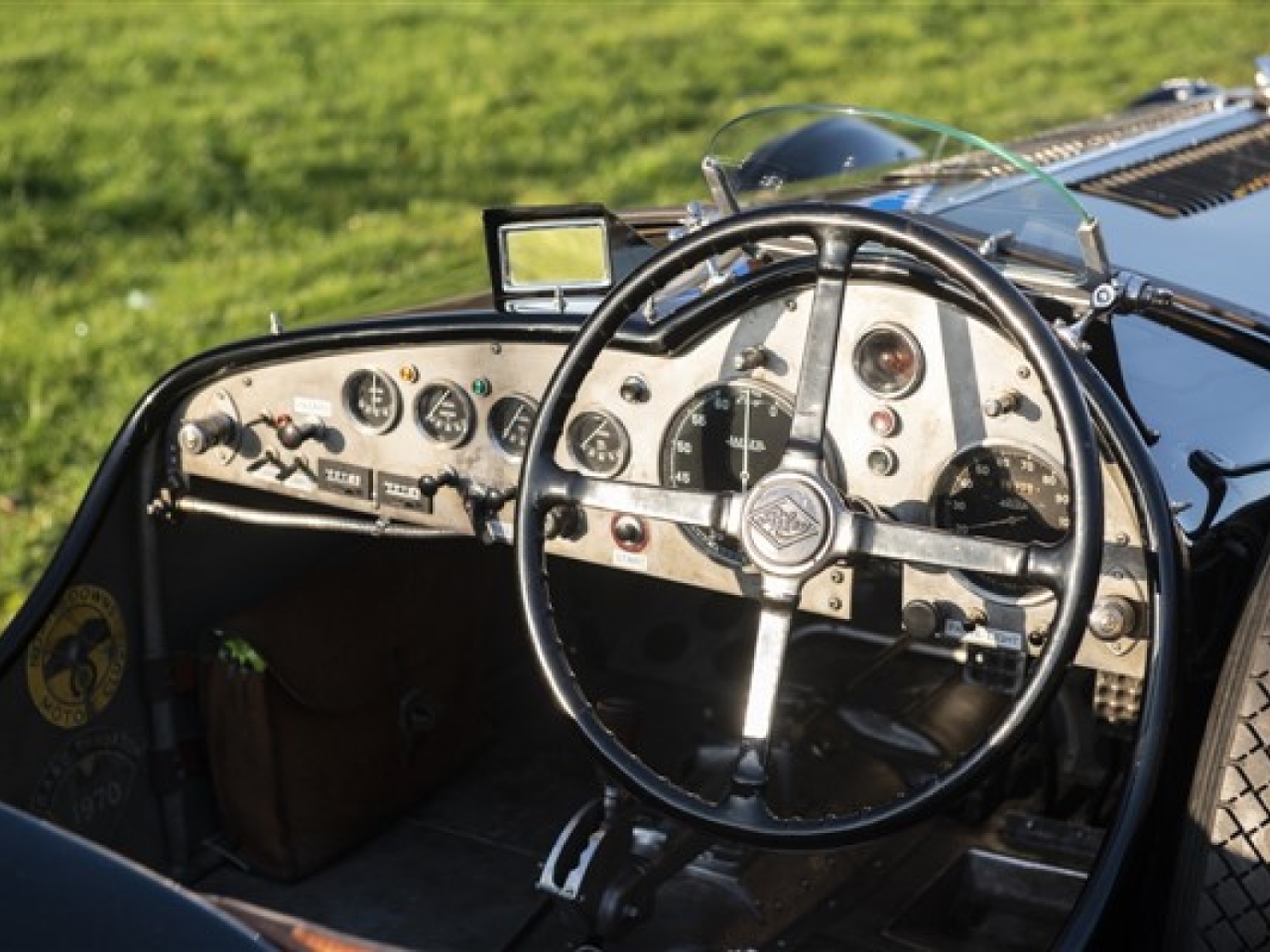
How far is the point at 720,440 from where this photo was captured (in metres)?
3.29

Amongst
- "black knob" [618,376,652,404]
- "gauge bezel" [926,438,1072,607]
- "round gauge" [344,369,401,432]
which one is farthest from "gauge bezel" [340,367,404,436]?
"gauge bezel" [926,438,1072,607]

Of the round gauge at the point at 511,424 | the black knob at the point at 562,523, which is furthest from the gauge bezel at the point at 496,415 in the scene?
the black knob at the point at 562,523

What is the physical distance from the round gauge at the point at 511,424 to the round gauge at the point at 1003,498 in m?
0.75

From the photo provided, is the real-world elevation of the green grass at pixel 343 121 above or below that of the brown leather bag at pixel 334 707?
above

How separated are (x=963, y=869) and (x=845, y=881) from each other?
0.75 ft

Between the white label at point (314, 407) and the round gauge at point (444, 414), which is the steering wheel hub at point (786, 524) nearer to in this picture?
the round gauge at point (444, 414)

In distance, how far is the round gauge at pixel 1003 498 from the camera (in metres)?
3.05

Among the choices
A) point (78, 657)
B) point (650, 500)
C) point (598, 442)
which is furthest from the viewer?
point (78, 657)

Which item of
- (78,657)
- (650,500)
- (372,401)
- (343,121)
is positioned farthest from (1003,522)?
(343,121)

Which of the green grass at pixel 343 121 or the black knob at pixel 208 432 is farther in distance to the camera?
the green grass at pixel 343 121

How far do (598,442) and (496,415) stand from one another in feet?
0.74

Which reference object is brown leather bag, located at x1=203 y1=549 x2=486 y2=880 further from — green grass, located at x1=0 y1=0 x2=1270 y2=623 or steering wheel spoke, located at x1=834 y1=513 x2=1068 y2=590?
green grass, located at x1=0 y1=0 x2=1270 y2=623

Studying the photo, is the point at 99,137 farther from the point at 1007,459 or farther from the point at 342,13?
the point at 1007,459

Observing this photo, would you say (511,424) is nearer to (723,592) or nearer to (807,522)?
(723,592)
